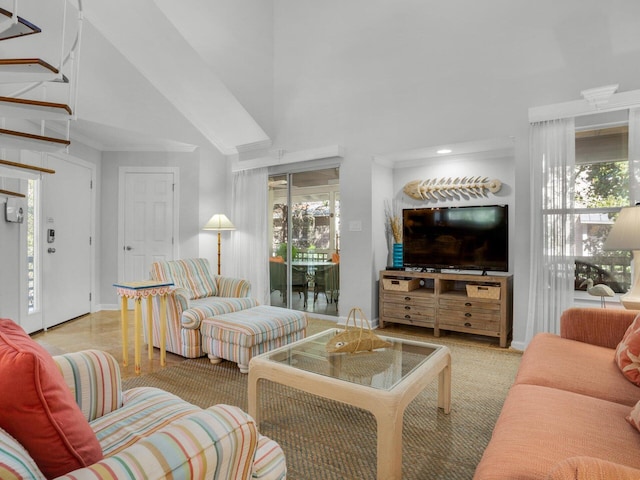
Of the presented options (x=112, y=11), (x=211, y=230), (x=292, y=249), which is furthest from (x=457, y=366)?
(x=112, y=11)

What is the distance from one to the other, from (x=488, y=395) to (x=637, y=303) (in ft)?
3.66

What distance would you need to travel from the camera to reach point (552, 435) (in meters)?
1.16

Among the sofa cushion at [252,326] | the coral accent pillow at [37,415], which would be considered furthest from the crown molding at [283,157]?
the coral accent pillow at [37,415]

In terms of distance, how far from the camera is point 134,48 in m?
4.56

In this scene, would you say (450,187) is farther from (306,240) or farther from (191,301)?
(191,301)

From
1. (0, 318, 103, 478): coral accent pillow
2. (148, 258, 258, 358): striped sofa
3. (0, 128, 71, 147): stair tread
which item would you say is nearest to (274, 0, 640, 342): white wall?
(148, 258, 258, 358): striped sofa

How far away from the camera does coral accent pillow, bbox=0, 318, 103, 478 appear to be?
0.79 meters

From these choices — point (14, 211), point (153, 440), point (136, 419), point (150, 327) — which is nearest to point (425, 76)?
point (150, 327)

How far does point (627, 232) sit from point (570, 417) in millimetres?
1625

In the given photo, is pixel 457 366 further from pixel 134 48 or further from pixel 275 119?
pixel 134 48

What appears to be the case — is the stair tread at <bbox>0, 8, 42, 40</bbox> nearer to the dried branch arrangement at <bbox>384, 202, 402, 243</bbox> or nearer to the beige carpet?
the beige carpet

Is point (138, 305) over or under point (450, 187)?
under

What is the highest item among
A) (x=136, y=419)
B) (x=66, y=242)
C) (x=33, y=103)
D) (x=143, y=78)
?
(x=143, y=78)

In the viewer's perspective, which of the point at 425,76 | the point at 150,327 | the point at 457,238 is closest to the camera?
the point at 150,327
